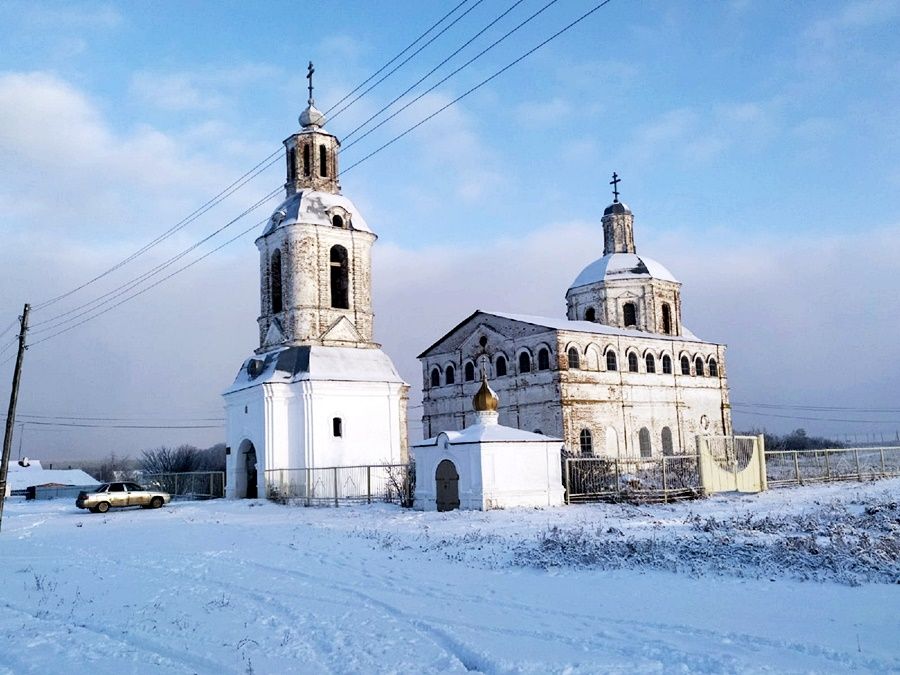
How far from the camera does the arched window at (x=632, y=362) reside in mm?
38281

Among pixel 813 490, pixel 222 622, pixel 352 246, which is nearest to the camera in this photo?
pixel 222 622

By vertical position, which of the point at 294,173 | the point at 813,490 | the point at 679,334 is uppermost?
the point at 294,173

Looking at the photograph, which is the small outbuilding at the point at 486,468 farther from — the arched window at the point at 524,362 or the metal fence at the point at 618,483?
the arched window at the point at 524,362

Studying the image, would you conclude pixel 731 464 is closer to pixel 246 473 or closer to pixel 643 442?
pixel 643 442

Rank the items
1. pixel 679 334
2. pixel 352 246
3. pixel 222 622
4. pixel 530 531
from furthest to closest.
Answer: pixel 679 334, pixel 352 246, pixel 530 531, pixel 222 622

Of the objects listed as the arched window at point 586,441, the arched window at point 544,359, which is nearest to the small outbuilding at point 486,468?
the arched window at point 544,359

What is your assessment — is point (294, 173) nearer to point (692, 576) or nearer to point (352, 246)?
point (352, 246)

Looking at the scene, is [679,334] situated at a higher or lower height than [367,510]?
higher

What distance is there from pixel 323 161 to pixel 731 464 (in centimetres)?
1782

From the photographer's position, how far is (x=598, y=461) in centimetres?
2297

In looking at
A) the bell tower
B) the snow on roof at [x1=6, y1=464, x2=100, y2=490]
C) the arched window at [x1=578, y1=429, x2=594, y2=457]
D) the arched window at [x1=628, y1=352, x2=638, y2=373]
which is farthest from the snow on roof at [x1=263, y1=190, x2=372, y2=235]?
the snow on roof at [x1=6, y1=464, x2=100, y2=490]

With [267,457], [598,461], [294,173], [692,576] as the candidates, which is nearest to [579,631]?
[692,576]

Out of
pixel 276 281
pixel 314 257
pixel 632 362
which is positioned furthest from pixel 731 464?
pixel 276 281

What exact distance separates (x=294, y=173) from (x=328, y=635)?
2445 centimetres
